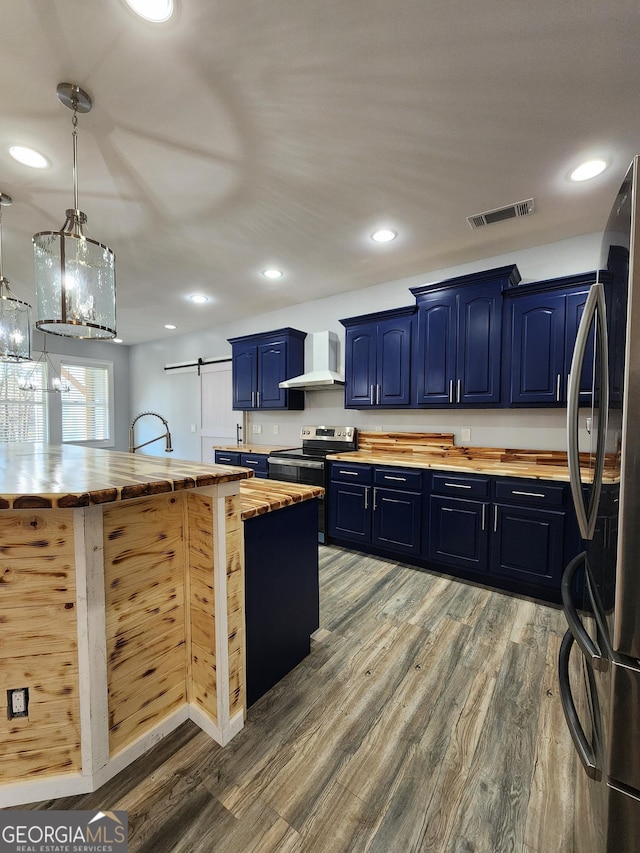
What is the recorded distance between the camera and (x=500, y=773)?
1.29 m

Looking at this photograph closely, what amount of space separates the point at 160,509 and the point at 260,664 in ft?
2.91

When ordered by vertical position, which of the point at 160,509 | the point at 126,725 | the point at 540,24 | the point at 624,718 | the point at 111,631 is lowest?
the point at 126,725

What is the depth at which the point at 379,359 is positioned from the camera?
3.57 metres

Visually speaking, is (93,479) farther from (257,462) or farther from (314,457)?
(257,462)

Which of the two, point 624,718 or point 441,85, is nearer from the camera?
point 624,718

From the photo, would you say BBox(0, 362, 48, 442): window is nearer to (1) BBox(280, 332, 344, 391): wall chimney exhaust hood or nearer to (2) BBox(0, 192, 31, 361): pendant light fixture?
(2) BBox(0, 192, 31, 361): pendant light fixture

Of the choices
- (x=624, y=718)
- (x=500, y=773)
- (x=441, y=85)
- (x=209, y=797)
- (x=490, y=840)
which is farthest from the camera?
(x=441, y=85)

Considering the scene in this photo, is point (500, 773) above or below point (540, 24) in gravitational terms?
below

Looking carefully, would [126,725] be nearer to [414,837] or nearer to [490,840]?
[414,837]

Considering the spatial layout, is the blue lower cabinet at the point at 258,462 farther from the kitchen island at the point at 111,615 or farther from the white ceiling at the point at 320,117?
the kitchen island at the point at 111,615

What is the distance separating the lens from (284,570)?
1711 mm

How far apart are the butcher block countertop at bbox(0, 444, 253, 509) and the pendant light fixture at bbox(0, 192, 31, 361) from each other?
1134mm

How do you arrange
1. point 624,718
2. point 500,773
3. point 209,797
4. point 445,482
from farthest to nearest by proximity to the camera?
1. point 445,482
2. point 500,773
3. point 209,797
4. point 624,718

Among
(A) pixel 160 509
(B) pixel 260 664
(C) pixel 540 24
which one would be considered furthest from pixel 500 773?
(C) pixel 540 24
